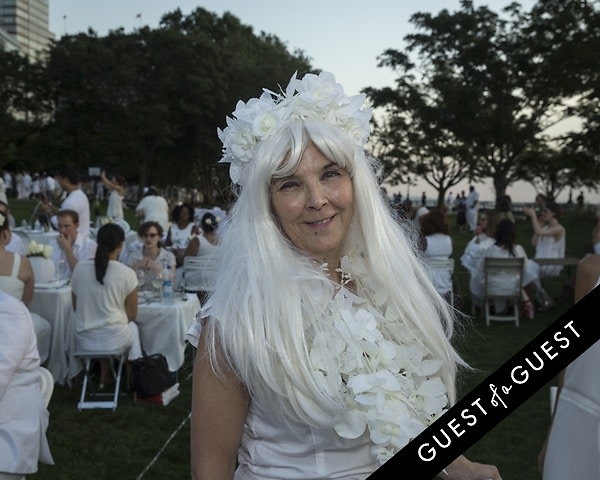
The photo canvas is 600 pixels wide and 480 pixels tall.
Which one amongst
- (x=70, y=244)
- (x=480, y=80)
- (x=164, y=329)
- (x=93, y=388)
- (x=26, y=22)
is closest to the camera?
(x=93, y=388)

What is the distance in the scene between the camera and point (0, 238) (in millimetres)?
5832

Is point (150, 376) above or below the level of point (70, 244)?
below

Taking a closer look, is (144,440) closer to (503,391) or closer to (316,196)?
(316,196)

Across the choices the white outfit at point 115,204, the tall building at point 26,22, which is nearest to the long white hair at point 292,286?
the white outfit at point 115,204

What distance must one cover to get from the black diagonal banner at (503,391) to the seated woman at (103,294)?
5658 mm

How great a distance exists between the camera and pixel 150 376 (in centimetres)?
624

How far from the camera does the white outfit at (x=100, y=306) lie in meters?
6.29

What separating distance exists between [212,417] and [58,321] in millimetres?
5930

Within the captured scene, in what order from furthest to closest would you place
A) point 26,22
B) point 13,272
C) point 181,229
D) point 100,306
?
1. point 26,22
2. point 181,229
3. point 100,306
4. point 13,272

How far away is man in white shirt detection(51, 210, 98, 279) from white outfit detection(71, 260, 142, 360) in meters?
1.77

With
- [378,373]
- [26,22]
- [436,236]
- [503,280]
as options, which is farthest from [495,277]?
[26,22]

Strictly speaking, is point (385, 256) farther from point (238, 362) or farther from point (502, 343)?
point (502, 343)

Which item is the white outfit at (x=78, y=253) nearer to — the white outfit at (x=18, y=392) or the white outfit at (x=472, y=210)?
the white outfit at (x=18, y=392)

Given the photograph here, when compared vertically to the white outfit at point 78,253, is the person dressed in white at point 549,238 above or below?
above
